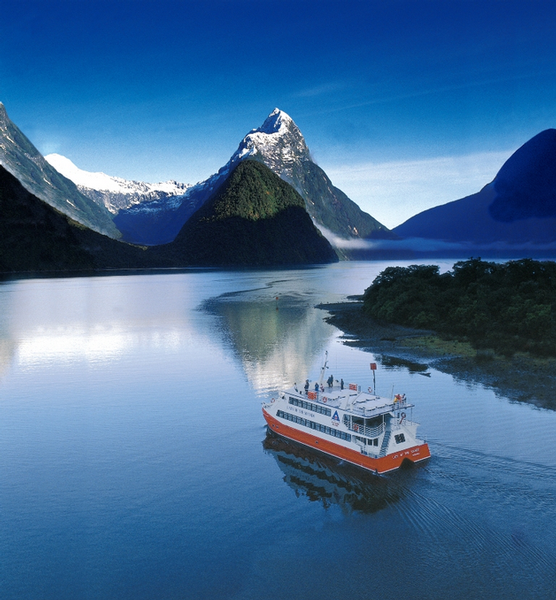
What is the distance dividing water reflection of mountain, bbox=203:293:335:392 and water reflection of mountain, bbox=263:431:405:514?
1653 cm

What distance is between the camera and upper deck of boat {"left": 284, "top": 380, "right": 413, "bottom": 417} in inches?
1454

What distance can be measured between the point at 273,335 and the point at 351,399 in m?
50.1

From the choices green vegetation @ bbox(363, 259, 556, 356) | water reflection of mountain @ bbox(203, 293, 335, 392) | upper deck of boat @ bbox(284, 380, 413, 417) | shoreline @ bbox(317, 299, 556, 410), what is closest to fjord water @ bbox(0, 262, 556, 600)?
water reflection of mountain @ bbox(203, 293, 335, 392)

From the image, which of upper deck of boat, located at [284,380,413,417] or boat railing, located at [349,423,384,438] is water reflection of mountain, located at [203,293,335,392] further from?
boat railing, located at [349,423,384,438]

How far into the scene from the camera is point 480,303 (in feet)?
262

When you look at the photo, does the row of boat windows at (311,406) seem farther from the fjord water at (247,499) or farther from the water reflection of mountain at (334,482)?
the fjord water at (247,499)

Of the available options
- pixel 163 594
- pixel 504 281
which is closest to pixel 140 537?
pixel 163 594

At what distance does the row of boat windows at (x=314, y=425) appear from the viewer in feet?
123

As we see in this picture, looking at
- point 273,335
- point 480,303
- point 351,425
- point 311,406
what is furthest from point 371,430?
point 273,335

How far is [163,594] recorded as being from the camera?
2411 cm

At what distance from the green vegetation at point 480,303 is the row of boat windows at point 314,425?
1434 inches

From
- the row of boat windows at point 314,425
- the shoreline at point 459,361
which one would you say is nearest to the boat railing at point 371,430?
the row of boat windows at point 314,425

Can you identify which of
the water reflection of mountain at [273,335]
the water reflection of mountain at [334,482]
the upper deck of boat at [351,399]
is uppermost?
the upper deck of boat at [351,399]

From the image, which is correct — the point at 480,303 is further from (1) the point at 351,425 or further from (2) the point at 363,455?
(2) the point at 363,455
